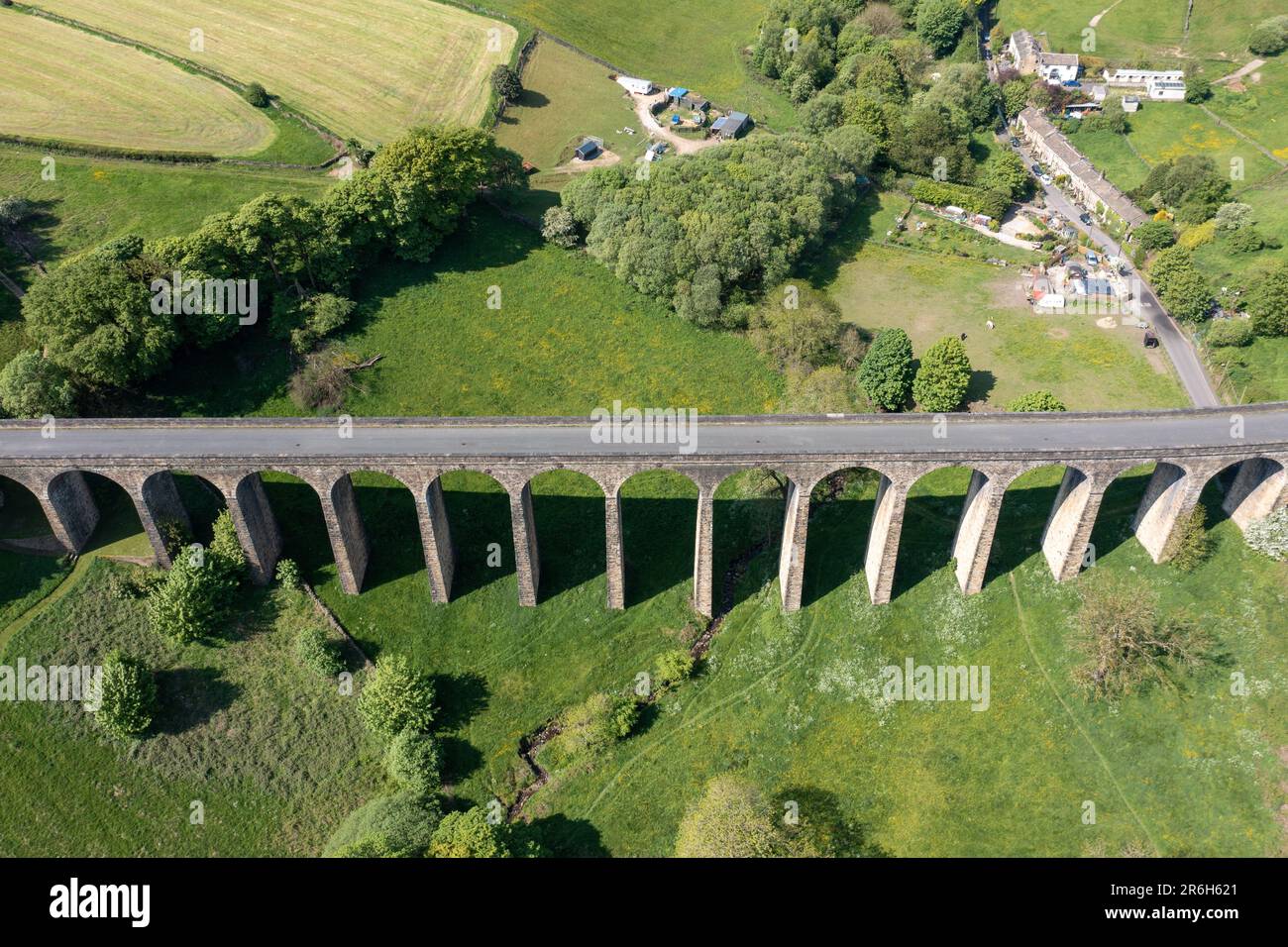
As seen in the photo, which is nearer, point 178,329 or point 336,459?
point 336,459

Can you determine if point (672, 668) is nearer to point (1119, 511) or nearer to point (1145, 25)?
point (1119, 511)

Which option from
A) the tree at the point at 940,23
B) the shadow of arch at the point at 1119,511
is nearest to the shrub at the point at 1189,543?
the shadow of arch at the point at 1119,511

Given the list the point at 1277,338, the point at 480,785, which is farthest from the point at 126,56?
the point at 1277,338

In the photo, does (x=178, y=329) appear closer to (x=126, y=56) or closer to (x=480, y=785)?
(x=480, y=785)

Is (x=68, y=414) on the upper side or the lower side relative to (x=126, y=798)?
upper

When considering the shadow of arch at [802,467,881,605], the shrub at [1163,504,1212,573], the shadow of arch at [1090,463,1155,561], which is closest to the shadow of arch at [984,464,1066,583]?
the shadow of arch at [1090,463,1155,561]

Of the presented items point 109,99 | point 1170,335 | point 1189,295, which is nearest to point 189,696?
point 109,99

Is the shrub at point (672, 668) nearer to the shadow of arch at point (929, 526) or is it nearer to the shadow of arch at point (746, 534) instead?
the shadow of arch at point (746, 534)
